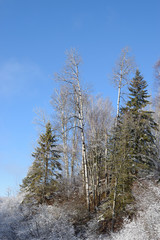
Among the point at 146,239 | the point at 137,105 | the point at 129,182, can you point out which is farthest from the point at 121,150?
the point at 137,105

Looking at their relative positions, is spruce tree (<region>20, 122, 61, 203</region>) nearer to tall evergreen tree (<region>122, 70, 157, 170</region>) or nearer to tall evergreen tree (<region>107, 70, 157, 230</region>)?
tall evergreen tree (<region>107, 70, 157, 230</region>)

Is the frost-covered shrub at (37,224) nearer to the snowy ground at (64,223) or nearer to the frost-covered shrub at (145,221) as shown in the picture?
the snowy ground at (64,223)

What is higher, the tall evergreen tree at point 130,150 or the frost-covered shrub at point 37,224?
the tall evergreen tree at point 130,150

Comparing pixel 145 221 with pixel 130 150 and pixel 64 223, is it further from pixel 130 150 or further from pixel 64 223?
pixel 64 223

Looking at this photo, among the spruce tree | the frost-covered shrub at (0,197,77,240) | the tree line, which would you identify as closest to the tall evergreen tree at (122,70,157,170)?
the tree line

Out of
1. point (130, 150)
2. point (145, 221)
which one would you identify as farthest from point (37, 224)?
point (130, 150)

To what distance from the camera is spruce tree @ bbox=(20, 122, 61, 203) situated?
17.5 meters

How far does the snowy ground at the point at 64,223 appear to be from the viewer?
9.88 m

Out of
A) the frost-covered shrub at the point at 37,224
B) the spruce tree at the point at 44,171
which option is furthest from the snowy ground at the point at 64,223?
the spruce tree at the point at 44,171

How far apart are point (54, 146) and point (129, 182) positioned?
29.3 ft

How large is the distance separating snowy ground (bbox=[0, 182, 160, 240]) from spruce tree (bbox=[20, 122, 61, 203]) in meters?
1.54

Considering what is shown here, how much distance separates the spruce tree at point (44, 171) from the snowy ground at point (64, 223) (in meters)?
1.54

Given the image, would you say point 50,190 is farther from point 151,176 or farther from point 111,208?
point 151,176

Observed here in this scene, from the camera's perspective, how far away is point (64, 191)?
18375 millimetres
